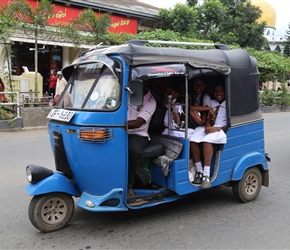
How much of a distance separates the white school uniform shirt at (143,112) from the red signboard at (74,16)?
14.0 meters

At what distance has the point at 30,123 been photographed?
1176 cm

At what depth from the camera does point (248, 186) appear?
4902 millimetres

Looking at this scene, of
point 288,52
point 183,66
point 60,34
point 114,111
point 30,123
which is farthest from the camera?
point 288,52

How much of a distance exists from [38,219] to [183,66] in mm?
2315

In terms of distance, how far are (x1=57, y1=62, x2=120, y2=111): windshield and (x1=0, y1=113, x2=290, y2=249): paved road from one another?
1.37 metres

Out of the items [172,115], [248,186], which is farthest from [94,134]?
[248,186]

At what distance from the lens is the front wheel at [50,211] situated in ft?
12.3

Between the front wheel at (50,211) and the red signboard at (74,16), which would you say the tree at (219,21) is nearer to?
the red signboard at (74,16)

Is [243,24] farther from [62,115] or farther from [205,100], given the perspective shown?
[62,115]

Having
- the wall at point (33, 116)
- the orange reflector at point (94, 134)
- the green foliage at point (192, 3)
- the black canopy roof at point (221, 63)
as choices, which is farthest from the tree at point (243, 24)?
the orange reflector at point (94, 134)

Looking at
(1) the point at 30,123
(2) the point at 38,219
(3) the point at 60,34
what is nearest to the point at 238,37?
(3) the point at 60,34

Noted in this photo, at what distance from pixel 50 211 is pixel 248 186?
105 inches

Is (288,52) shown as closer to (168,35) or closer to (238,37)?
(238,37)

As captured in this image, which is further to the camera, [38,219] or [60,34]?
[60,34]
